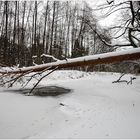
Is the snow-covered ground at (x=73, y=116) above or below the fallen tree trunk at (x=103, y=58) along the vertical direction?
below

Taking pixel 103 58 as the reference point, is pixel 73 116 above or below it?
below

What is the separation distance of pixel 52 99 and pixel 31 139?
79.5 inches

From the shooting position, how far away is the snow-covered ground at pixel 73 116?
3.58m

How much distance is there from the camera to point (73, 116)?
4.31m

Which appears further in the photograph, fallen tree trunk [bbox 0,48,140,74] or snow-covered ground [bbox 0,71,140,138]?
fallen tree trunk [bbox 0,48,140,74]

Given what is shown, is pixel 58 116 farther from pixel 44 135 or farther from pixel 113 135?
pixel 113 135

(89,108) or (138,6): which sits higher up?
(138,6)

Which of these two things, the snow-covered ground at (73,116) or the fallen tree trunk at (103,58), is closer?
the snow-covered ground at (73,116)

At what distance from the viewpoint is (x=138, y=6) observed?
8.72m

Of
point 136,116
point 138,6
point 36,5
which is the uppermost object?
point 36,5

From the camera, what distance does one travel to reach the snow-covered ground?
3578 mm

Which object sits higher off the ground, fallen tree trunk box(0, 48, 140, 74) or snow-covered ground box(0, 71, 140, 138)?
fallen tree trunk box(0, 48, 140, 74)

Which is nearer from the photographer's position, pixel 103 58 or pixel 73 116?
pixel 73 116

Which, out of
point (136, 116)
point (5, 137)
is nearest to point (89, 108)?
point (136, 116)
